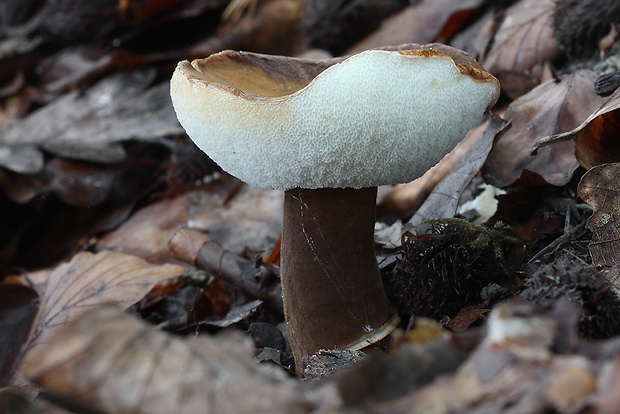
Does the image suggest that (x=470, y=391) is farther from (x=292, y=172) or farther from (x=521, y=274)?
(x=521, y=274)

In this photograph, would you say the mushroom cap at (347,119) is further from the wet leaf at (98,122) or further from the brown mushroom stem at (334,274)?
the wet leaf at (98,122)

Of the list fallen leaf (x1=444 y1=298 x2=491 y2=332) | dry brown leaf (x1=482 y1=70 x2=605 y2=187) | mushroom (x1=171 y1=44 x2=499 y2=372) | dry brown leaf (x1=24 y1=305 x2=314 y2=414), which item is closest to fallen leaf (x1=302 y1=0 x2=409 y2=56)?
dry brown leaf (x1=482 y1=70 x2=605 y2=187)

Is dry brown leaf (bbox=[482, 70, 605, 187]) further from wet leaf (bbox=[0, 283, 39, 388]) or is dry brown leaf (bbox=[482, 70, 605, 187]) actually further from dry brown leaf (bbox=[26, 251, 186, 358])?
wet leaf (bbox=[0, 283, 39, 388])

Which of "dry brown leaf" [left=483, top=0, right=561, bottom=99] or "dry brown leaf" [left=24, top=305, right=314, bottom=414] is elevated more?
"dry brown leaf" [left=24, top=305, right=314, bottom=414]

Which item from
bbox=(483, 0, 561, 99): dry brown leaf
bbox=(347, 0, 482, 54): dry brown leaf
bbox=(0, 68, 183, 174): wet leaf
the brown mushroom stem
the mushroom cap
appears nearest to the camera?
the mushroom cap

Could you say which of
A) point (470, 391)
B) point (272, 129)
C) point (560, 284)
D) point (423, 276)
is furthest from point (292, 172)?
point (470, 391)

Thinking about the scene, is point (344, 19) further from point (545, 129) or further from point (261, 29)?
point (545, 129)
